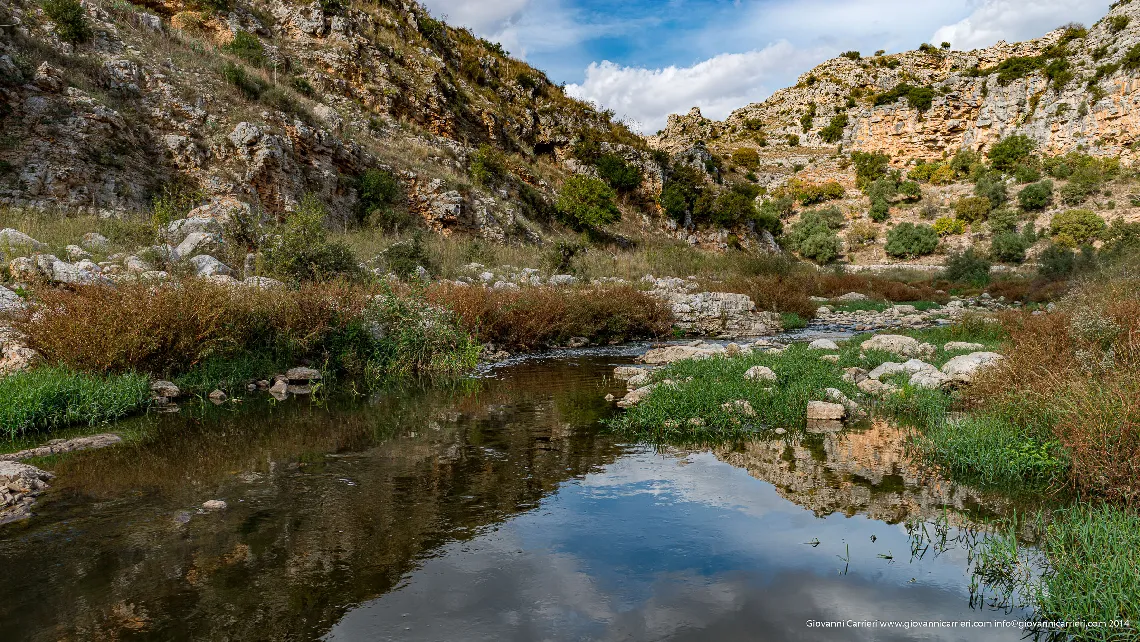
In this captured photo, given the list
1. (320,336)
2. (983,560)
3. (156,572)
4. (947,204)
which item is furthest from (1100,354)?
(947,204)

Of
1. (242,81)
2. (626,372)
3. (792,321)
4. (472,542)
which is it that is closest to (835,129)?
(792,321)

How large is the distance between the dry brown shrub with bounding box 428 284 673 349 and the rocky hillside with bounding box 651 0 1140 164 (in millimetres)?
38063

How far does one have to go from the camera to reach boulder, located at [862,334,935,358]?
11.2 metres

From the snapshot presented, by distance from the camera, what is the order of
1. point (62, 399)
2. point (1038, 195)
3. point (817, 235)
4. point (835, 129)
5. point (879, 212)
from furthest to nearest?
1. point (835, 129)
2. point (879, 212)
3. point (817, 235)
4. point (1038, 195)
5. point (62, 399)

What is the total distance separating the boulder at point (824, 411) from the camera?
7.74 meters

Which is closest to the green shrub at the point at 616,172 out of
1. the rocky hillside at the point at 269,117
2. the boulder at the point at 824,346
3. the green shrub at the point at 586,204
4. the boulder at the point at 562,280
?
the rocky hillside at the point at 269,117

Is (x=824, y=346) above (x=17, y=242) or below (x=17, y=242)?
below

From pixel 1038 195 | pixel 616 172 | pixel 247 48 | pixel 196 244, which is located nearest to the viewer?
pixel 196 244

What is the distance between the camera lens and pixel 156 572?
157 inches

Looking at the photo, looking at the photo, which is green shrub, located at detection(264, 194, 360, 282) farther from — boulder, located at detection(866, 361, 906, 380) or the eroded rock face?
boulder, located at detection(866, 361, 906, 380)

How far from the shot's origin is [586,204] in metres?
34.7

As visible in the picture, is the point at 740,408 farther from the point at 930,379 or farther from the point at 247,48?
the point at 247,48

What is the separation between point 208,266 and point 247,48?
20.5 meters

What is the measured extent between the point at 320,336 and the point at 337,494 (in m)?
6.05
